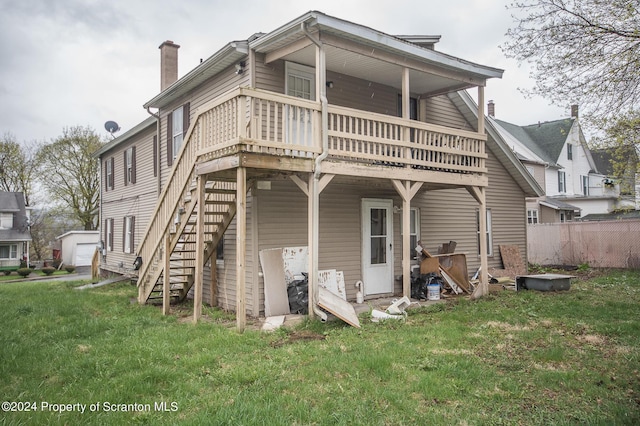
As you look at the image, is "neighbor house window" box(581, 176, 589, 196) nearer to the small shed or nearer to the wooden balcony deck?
the wooden balcony deck

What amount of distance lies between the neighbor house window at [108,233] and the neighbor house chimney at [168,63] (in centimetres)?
688

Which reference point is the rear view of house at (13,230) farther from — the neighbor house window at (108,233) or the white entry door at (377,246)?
the white entry door at (377,246)

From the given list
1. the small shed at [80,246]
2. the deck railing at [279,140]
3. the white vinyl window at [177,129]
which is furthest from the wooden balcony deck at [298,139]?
the small shed at [80,246]

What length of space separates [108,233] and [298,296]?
42.8 feet

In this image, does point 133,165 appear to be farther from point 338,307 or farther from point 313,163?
point 338,307

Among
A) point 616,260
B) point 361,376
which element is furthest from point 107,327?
point 616,260

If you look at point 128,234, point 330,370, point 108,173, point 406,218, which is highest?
point 108,173

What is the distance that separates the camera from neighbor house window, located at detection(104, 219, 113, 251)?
18.4 metres

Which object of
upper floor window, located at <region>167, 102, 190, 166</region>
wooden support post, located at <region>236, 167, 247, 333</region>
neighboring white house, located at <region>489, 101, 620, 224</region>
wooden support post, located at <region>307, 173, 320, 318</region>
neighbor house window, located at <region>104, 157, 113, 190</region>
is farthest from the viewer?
neighboring white house, located at <region>489, 101, 620, 224</region>

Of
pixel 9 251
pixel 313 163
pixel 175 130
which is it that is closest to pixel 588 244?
pixel 313 163

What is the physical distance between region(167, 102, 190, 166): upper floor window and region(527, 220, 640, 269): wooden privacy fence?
16713mm

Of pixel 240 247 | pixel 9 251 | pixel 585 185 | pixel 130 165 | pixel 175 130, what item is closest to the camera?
pixel 240 247

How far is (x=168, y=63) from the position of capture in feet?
48.6

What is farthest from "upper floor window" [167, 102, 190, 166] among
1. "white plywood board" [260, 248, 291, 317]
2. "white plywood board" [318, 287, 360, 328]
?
"white plywood board" [318, 287, 360, 328]
